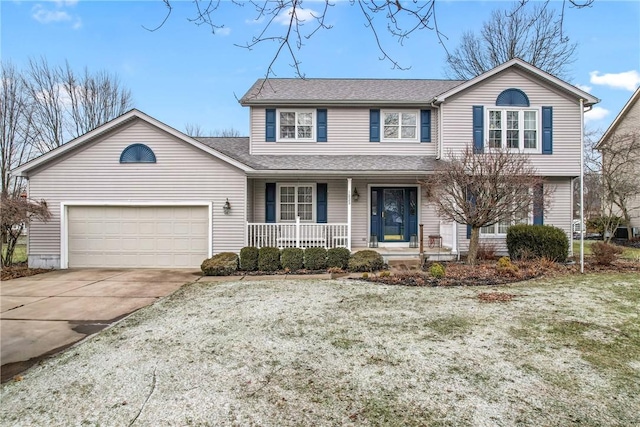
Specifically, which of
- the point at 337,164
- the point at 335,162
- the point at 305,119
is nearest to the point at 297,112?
the point at 305,119

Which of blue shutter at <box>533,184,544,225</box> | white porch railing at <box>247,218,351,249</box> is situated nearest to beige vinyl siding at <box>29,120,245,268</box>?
white porch railing at <box>247,218,351,249</box>

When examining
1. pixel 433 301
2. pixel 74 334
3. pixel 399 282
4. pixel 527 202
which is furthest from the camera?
pixel 527 202

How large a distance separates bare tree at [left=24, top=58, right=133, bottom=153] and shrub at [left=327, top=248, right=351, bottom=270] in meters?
21.3

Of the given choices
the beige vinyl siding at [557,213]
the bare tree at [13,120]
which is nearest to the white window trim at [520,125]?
the beige vinyl siding at [557,213]

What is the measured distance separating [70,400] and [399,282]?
260 inches

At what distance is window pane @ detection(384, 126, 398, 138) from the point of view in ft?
42.1

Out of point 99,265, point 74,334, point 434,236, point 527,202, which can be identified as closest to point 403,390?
point 74,334

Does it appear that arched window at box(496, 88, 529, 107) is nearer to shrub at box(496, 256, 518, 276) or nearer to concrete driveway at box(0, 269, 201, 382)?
shrub at box(496, 256, 518, 276)

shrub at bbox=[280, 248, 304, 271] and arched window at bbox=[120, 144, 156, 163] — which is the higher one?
arched window at bbox=[120, 144, 156, 163]

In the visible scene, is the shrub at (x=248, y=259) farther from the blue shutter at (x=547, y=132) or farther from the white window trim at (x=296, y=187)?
the blue shutter at (x=547, y=132)

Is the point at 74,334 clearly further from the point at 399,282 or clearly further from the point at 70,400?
the point at 399,282

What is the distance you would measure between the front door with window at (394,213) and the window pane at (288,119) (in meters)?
3.83

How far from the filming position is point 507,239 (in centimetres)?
1140

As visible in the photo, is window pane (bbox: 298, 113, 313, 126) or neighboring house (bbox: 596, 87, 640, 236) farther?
neighboring house (bbox: 596, 87, 640, 236)
